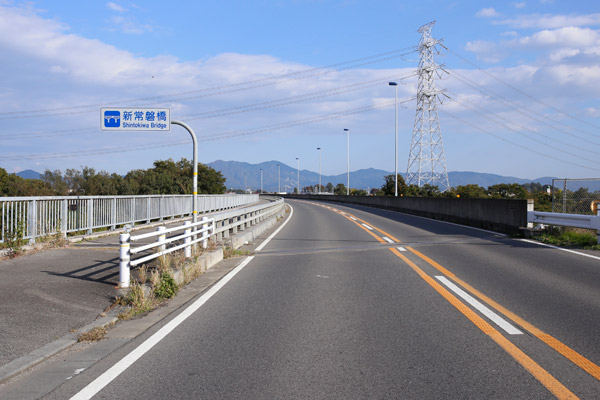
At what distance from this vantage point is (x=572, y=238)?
1488 centimetres

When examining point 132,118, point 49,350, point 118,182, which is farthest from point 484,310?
point 118,182

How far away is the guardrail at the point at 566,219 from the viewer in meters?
14.0

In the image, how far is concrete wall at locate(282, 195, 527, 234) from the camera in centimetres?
1802

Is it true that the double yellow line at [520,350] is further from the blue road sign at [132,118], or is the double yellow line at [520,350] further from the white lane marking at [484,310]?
the blue road sign at [132,118]

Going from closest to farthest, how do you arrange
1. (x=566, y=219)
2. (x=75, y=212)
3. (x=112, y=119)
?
(x=112, y=119) → (x=566, y=219) → (x=75, y=212)

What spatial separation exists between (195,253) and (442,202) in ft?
65.8

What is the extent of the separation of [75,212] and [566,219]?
15.2 metres

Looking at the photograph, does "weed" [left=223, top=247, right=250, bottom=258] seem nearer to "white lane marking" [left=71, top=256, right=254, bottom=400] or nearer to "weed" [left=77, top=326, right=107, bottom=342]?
"white lane marking" [left=71, top=256, right=254, bottom=400]

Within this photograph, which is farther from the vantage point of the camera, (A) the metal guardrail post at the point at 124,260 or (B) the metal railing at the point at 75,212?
(B) the metal railing at the point at 75,212

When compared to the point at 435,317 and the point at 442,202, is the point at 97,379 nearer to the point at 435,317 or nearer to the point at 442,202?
the point at 435,317

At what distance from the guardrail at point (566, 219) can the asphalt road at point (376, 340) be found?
443 centimetres

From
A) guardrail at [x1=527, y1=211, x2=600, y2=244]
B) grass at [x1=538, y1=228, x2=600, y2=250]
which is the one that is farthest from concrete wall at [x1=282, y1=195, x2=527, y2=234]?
grass at [x1=538, y1=228, x2=600, y2=250]

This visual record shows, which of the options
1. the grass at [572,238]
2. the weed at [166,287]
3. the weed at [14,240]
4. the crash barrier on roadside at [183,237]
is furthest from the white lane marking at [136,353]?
the grass at [572,238]

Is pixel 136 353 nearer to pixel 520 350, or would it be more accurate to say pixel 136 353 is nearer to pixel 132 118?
pixel 520 350
